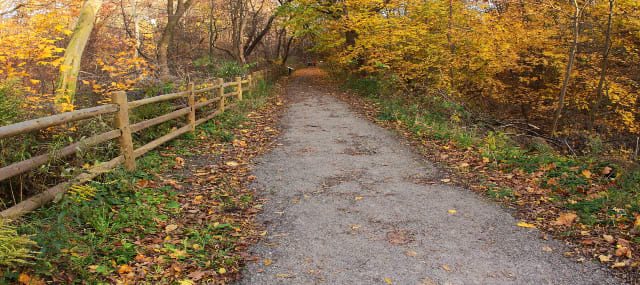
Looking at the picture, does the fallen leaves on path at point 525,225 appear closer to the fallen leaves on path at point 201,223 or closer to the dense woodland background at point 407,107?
the dense woodland background at point 407,107

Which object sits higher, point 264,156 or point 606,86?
point 606,86

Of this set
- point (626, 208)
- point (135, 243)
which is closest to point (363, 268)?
point (135, 243)

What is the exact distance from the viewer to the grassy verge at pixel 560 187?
4.01 m

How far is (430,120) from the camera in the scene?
1046 centimetres

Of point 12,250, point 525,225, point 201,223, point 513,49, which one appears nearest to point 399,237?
point 525,225

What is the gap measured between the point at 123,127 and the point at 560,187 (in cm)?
643

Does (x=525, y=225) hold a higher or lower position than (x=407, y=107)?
lower

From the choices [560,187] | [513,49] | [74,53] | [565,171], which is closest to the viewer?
[560,187]

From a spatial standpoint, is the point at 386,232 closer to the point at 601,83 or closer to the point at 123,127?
the point at 123,127

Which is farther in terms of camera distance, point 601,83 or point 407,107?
point 601,83

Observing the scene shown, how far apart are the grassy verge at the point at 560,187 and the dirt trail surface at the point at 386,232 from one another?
319 mm

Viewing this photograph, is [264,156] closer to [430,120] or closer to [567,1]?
[430,120]

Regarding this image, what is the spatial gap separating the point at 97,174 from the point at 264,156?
334 cm

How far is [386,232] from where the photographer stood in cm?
430
